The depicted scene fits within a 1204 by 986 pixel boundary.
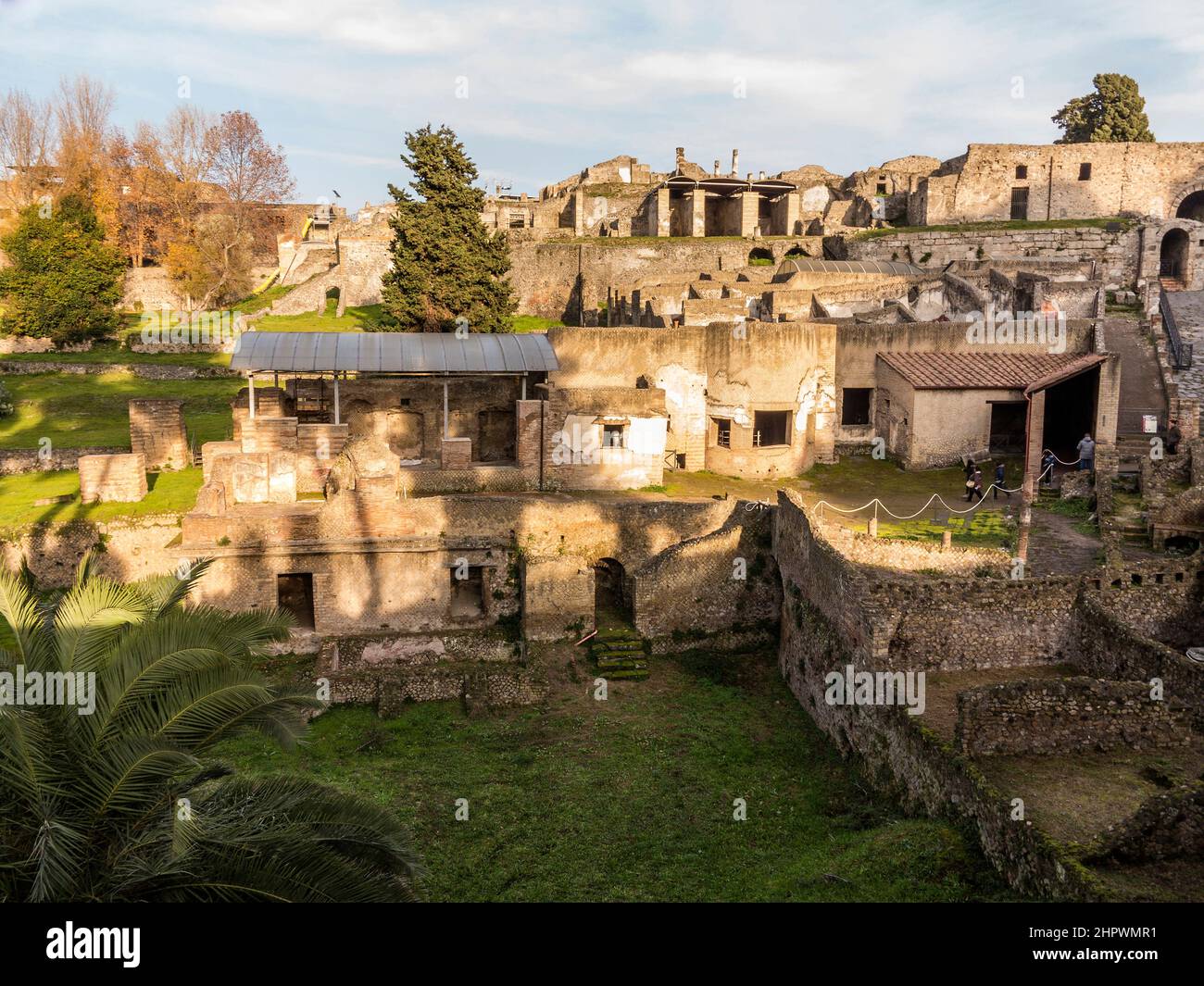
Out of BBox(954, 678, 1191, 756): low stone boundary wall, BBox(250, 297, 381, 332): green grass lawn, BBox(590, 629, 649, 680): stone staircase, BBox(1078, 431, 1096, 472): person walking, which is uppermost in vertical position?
BBox(250, 297, 381, 332): green grass lawn

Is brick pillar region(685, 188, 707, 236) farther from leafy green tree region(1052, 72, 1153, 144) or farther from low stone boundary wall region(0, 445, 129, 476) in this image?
low stone boundary wall region(0, 445, 129, 476)

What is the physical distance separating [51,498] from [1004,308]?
1068 inches

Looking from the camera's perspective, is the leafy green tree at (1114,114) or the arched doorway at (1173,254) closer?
the arched doorway at (1173,254)

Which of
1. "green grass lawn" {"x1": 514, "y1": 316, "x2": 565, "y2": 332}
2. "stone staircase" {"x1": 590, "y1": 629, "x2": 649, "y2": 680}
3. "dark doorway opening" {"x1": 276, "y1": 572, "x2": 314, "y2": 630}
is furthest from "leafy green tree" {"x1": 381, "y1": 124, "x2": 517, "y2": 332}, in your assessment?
"stone staircase" {"x1": 590, "y1": 629, "x2": 649, "y2": 680}

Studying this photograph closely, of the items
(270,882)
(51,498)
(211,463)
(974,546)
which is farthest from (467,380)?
(270,882)

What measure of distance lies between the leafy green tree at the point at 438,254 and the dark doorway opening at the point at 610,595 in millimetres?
12883

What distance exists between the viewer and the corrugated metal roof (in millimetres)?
38156

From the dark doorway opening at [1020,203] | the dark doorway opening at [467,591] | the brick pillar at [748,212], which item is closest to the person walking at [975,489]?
the dark doorway opening at [467,591]

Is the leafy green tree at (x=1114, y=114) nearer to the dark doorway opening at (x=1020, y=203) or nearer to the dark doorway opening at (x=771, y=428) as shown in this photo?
the dark doorway opening at (x=1020, y=203)

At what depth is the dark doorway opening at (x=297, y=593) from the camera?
2017 cm

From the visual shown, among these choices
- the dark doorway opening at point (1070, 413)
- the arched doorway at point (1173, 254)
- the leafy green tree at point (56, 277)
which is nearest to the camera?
the dark doorway opening at point (1070, 413)

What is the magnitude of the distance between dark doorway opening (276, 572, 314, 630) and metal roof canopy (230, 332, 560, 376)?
445 cm

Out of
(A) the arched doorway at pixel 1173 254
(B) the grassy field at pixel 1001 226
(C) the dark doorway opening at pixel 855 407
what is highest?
(B) the grassy field at pixel 1001 226

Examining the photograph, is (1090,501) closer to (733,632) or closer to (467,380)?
(733,632)
